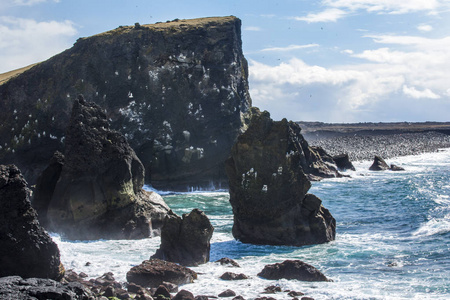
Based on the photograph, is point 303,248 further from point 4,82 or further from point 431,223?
point 4,82

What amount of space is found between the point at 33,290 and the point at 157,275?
8.43 metres

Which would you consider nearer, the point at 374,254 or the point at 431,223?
the point at 374,254

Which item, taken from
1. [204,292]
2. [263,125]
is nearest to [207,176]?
[263,125]

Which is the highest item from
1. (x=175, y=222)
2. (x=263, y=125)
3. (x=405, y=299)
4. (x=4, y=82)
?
(x=4, y=82)

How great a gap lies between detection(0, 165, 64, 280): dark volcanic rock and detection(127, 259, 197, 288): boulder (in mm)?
3542

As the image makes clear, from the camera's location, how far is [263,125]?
32031 millimetres

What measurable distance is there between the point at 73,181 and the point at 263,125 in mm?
10639

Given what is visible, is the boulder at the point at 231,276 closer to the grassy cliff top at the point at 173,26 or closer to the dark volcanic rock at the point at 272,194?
the dark volcanic rock at the point at 272,194

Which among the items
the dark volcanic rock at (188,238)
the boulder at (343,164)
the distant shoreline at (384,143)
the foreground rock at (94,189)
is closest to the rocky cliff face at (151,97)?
the boulder at (343,164)

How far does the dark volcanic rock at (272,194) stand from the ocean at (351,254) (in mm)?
877

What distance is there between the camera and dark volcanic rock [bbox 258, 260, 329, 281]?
21.8 metres

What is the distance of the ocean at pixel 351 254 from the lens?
2062cm

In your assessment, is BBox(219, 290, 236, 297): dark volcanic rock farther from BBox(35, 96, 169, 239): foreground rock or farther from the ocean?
BBox(35, 96, 169, 239): foreground rock

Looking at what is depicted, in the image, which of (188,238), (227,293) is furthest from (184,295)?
(188,238)
